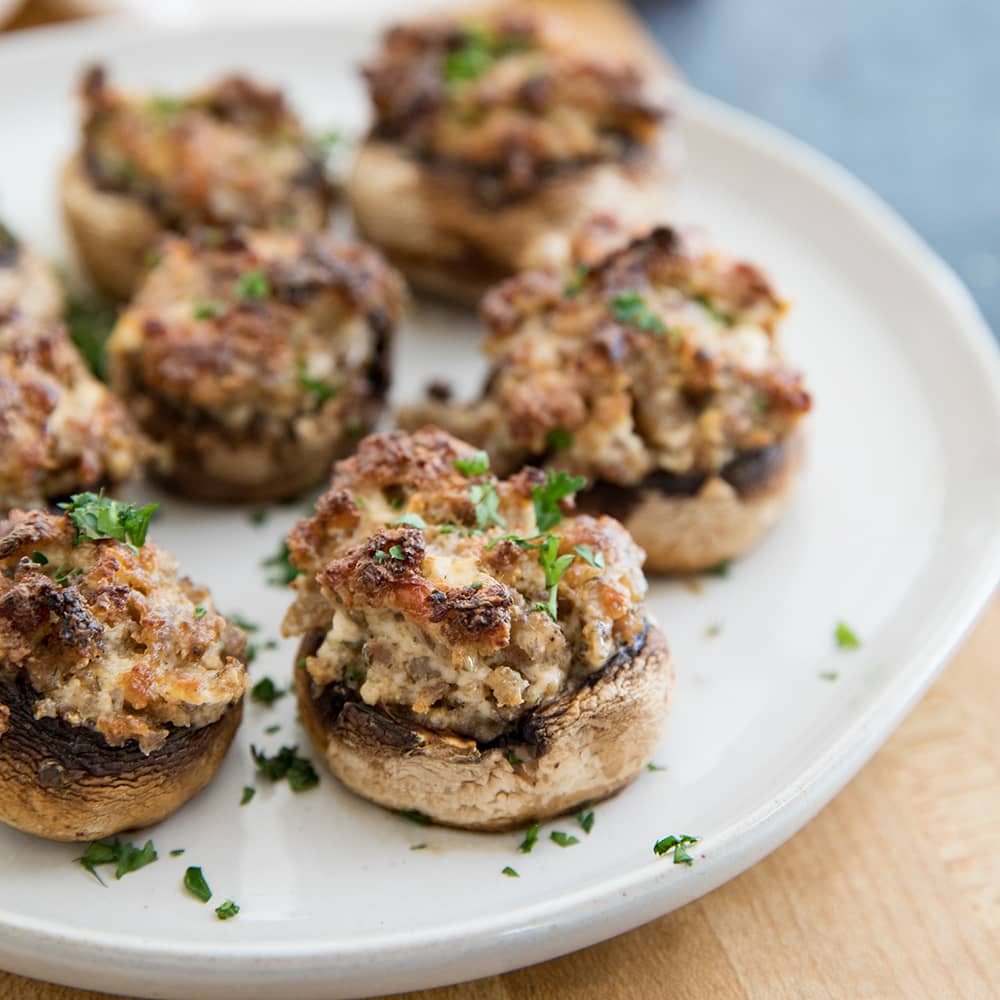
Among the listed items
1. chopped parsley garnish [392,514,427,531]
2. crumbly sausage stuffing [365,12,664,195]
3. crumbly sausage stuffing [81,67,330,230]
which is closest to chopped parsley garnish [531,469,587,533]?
chopped parsley garnish [392,514,427,531]

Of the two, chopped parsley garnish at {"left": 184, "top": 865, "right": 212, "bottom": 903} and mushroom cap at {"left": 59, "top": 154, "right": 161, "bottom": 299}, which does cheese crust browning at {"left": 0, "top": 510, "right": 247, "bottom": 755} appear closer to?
chopped parsley garnish at {"left": 184, "top": 865, "right": 212, "bottom": 903}

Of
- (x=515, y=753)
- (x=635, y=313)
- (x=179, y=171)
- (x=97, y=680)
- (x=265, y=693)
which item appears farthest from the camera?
(x=179, y=171)

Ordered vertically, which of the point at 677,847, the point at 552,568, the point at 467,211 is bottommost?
the point at 677,847

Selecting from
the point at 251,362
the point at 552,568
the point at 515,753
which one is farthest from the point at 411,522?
the point at 251,362

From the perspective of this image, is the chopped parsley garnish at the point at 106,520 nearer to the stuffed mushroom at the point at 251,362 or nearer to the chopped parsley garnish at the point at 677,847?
the stuffed mushroom at the point at 251,362

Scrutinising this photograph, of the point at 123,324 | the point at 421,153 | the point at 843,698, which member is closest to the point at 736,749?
the point at 843,698

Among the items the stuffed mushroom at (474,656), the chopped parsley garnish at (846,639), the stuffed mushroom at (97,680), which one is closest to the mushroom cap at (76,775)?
the stuffed mushroom at (97,680)

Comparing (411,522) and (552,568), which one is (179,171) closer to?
(411,522)
